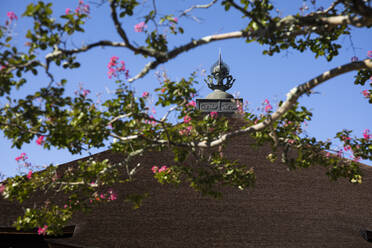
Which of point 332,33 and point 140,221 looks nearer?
point 332,33

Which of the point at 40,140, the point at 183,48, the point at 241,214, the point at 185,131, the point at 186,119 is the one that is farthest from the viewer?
the point at 241,214

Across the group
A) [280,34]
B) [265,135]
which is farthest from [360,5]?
[265,135]

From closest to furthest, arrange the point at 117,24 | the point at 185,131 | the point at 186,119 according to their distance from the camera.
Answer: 1. the point at 117,24
2. the point at 186,119
3. the point at 185,131

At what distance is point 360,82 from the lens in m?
9.15

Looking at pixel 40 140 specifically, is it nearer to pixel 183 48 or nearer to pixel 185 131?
pixel 185 131

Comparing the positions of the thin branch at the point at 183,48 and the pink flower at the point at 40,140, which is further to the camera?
the pink flower at the point at 40,140

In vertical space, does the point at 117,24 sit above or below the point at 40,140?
above

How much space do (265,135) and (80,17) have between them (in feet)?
15.6

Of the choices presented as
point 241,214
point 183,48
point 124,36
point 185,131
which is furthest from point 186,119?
point 241,214

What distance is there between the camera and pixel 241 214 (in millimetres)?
14258

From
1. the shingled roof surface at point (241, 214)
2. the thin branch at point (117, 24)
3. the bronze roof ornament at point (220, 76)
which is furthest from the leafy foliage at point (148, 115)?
the bronze roof ornament at point (220, 76)

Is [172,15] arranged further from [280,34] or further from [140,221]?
[140,221]

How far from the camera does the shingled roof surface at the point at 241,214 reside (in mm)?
13203

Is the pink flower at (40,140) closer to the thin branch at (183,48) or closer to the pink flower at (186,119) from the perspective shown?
the thin branch at (183,48)
